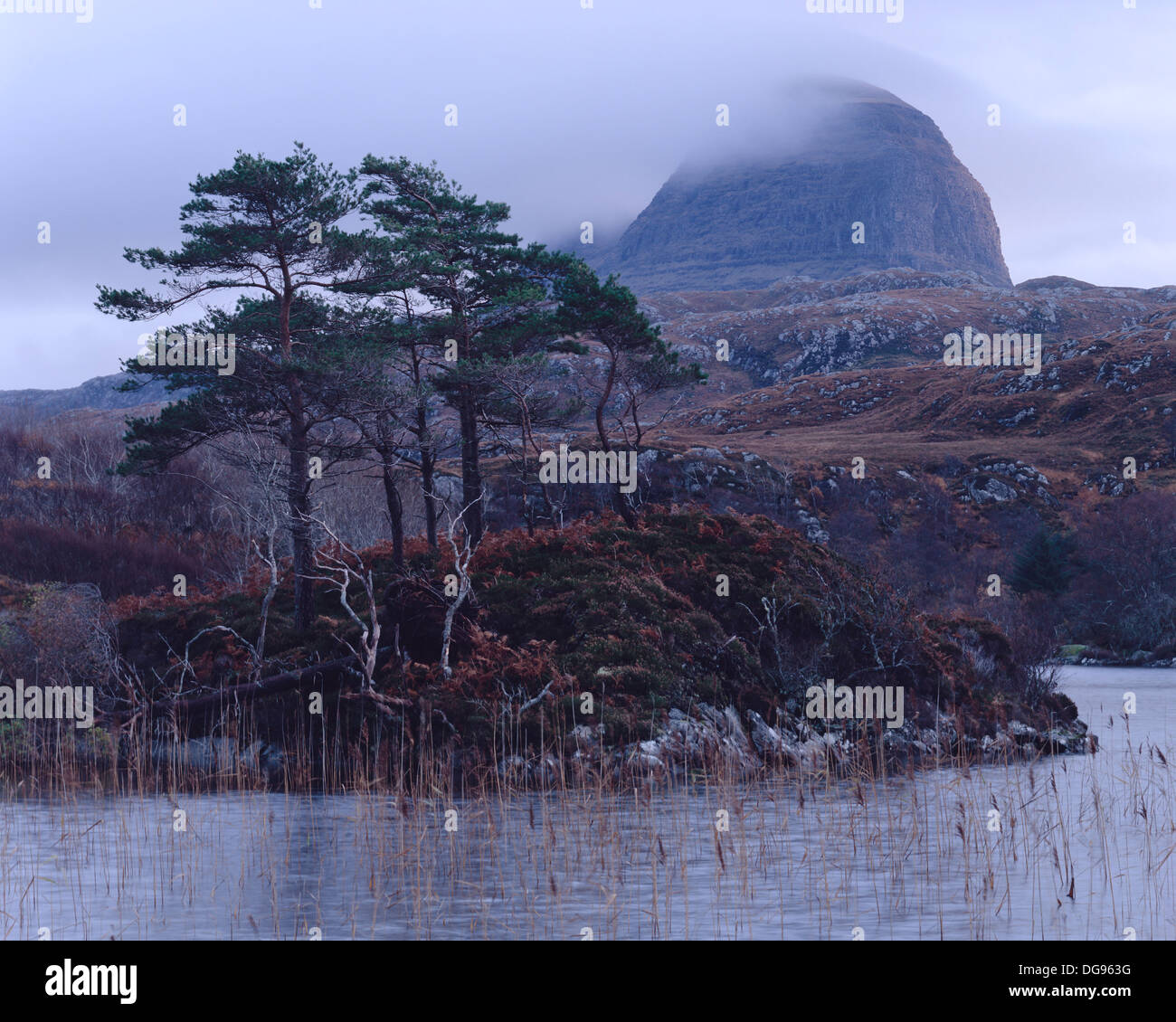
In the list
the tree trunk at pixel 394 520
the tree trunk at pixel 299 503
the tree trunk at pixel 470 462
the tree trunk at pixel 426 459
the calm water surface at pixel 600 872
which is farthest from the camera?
the tree trunk at pixel 470 462

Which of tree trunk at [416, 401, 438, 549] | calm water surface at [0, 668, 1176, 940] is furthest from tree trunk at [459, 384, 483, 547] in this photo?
calm water surface at [0, 668, 1176, 940]

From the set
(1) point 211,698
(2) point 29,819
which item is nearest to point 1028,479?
(1) point 211,698

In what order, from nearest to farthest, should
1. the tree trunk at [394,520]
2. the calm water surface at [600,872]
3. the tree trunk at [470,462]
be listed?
the calm water surface at [600,872], the tree trunk at [394,520], the tree trunk at [470,462]

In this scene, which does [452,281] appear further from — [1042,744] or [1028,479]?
[1028,479]

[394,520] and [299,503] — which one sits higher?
[299,503]

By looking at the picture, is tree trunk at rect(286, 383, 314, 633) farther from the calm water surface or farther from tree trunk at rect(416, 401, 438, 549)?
the calm water surface

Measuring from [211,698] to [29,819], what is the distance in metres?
6.47

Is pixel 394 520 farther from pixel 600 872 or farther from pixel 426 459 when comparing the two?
pixel 600 872

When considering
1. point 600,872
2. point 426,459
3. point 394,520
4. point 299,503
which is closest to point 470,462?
point 426,459

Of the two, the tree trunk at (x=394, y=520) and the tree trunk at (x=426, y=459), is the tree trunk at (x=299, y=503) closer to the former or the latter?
the tree trunk at (x=394, y=520)

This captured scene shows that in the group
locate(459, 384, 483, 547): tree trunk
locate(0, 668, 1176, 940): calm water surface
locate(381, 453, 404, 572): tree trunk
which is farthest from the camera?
locate(459, 384, 483, 547): tree trunk

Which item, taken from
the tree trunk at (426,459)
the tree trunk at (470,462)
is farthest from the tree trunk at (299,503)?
the tree trunk at (470,462)

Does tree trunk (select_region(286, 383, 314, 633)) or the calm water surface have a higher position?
tree trunk (select_region(286, 383, 314, 633))

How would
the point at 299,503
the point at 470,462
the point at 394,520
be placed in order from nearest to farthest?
the point at 299,503 < the point at 394,520 < the point at 470,462
